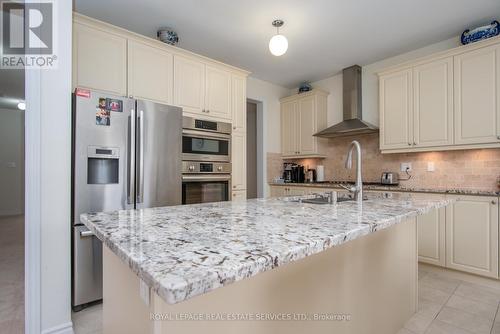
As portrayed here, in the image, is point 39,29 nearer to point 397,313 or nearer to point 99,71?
point 99,71

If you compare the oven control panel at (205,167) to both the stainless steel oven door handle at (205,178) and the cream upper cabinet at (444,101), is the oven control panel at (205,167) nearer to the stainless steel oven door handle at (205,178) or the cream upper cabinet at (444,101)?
the stainless steel oven door handle at (205,178)

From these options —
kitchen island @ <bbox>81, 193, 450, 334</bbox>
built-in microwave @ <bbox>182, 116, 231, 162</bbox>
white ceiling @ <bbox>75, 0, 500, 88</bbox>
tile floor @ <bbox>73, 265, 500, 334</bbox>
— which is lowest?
tile floor @ <bbox>73, 265, 500, 334</bbox>

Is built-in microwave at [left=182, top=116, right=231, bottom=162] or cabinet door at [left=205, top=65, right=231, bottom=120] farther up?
cabinet door at [left=205, top=65, right=231, bottom=120]

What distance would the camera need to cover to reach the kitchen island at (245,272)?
1.70 ft

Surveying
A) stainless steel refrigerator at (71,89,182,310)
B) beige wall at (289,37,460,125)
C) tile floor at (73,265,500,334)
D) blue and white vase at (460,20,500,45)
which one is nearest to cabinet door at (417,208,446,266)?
tile floor at (73,265,500,334)

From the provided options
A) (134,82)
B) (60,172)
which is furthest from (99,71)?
(60,172)

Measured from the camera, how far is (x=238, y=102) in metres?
3.26

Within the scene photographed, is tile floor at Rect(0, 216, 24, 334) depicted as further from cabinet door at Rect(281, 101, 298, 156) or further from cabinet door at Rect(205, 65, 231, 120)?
cabinet door at Rect(281, 101, 298, 156)

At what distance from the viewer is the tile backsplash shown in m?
2.75

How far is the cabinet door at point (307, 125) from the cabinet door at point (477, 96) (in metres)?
1.81

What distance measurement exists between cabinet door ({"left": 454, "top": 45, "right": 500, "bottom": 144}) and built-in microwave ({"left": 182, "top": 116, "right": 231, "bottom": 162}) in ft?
8.04

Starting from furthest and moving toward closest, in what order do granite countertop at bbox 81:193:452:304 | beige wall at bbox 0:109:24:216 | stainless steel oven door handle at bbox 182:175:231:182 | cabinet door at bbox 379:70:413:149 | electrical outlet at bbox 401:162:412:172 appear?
beige wall at bbox 0:109:24:216 < electrical outlet at bbox 401:162:412:172 < cabinet door at bbox 379:70:413:149 < stainless steel oven door handle at bbox 182:175:231:182 < granite countertop at bbox 81:193:452:304

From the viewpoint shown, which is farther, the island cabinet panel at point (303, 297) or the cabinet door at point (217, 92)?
the cabinet door at point (217, 92)
